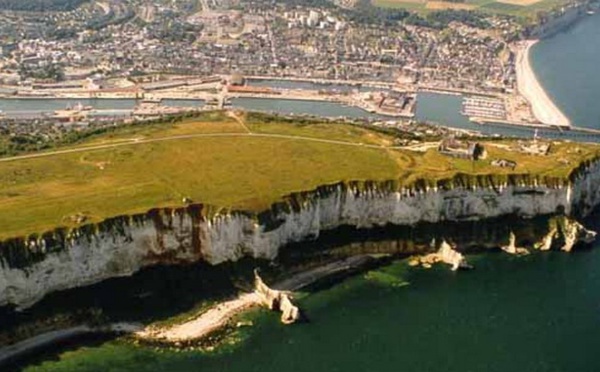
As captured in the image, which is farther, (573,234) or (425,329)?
(573,234)

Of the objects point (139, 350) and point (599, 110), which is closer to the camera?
point (139, 350)

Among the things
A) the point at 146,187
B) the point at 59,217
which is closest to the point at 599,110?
the point at 146,187

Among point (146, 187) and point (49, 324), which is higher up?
point (146, 187)

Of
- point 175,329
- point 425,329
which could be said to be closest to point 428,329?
point 425,329

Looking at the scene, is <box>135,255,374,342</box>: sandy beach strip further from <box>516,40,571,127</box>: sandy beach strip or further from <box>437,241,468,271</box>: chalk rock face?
<box>516,40,571,127</box>: sandy beach strip

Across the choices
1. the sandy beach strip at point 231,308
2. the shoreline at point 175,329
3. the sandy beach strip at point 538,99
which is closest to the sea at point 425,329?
the shoreline at point 175,329

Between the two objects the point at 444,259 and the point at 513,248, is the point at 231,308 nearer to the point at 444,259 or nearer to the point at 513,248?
the point at 444,259

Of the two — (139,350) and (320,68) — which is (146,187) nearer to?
(139,350)
